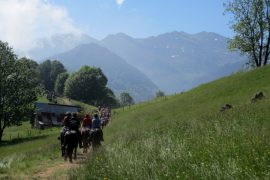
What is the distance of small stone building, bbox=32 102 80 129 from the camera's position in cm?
9464

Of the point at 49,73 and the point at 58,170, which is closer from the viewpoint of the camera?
the point at 58,170

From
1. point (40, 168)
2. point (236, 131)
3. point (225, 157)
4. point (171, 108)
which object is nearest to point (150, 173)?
point (225, 157)

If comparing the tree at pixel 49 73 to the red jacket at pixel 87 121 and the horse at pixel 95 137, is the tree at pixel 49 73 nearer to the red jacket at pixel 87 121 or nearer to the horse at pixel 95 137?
the red jacket at pixel 87 121

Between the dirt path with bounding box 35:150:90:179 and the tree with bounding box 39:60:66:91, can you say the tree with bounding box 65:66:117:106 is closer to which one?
the tree with bounding box 39:60:66:91

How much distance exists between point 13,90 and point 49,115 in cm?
3126

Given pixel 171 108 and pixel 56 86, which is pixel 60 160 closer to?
pixel 171 108

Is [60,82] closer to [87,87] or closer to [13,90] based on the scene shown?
[87,87]

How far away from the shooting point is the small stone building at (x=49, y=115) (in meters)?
A: 94.6

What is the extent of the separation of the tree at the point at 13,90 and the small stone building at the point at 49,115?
24283 millimetres

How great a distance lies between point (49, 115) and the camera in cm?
9838

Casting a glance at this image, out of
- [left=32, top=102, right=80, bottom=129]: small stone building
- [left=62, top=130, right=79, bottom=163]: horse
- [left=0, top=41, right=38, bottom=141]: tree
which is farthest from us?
[left=32, top=102, right=80, bottom=129]: small stone building

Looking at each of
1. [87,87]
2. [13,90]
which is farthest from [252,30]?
[87,87]

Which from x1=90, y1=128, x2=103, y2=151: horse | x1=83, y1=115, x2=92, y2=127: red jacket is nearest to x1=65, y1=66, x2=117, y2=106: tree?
x1=83, y1=115, x2=92, y2=127: red jacket

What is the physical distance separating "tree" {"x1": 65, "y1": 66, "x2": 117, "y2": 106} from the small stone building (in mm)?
43655
